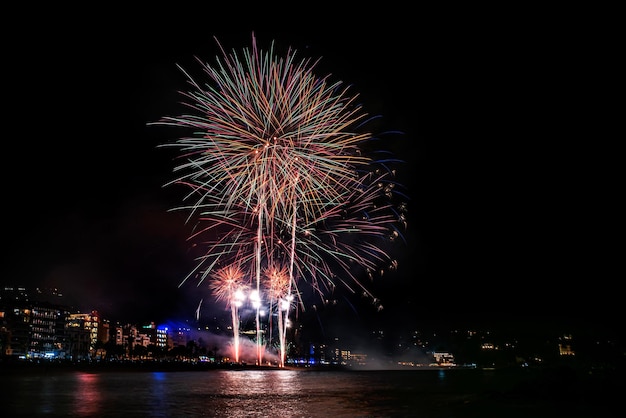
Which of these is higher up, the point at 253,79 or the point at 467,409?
the point at 253,79

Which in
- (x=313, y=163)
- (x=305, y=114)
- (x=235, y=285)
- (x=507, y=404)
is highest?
(x=305, y=114)

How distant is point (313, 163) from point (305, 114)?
2.27 metres

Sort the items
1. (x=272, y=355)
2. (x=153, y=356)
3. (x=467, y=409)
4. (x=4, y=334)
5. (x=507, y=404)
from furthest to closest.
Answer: (x=272, y=355) < (x=153, y=356) < (x=4, y=334) < (x=507, y=404) < (x=467, y=409)

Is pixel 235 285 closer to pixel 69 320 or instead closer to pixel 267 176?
pixel 267 176

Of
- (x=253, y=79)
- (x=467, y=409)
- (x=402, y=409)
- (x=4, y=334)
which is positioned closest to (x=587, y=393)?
(x=467, y=409)

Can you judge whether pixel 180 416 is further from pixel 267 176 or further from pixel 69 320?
pixel 69 320

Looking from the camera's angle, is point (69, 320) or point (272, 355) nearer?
point (69, 320)

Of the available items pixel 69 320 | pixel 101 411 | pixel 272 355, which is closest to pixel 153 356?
pixel 69 320

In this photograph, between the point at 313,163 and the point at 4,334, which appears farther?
the point at 4,334

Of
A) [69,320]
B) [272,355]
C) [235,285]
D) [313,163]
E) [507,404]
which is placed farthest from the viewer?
[272,355]

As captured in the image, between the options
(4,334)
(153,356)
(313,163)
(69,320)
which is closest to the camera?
(313,163)

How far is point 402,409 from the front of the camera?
29031 mm

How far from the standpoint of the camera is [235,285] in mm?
45719

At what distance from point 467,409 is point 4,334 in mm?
130370
